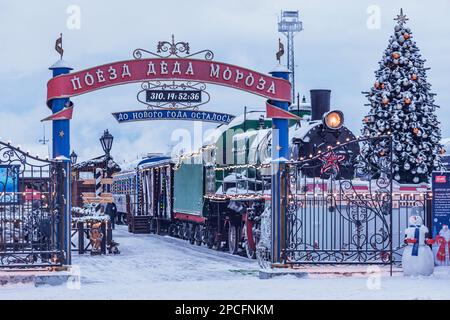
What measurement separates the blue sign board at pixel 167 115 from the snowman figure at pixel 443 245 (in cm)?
481

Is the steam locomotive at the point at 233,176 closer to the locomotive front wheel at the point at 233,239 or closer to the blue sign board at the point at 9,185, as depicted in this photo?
the locomotive front wheel at the point at 233,239

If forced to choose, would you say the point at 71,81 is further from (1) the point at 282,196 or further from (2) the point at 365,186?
(2) the point at 365,186

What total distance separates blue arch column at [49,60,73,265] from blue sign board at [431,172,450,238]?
23.2 ft

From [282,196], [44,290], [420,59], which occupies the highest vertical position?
[420,59]

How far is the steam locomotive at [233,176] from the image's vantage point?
25328 mm

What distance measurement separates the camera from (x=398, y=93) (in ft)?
104

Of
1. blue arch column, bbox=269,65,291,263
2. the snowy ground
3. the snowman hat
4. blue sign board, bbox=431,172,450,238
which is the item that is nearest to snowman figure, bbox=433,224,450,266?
blue sign board, bbox=431,172,450,238

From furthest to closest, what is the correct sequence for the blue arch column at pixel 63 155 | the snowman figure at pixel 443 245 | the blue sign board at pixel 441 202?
the snowman figure at pixel 443 245 < the blue sign board at pixel 441 202 < the blue arch column at pixel 63 155

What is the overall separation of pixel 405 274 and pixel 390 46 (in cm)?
1523

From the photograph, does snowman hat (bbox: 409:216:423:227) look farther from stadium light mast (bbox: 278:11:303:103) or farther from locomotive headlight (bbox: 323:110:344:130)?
stadium light mast (bbox: 278:11:303:103)

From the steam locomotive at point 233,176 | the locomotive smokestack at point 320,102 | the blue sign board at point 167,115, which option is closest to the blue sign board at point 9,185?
the blue sign board at point 167,115
